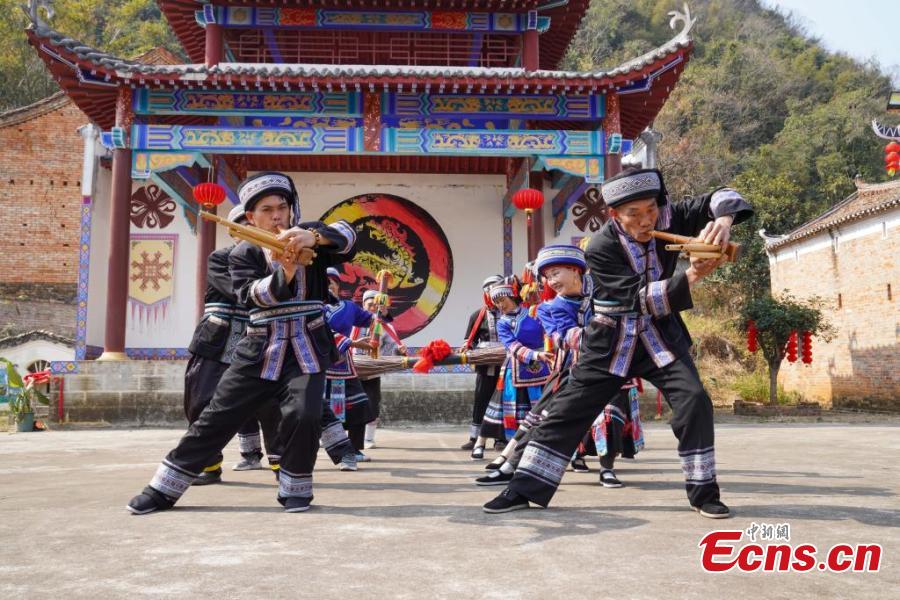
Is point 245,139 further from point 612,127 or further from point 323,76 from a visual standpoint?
point 612,127

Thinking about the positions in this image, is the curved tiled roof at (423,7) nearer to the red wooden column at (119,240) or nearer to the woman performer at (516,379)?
the red wooden column at (119,240)

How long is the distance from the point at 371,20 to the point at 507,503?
1049 centimetres

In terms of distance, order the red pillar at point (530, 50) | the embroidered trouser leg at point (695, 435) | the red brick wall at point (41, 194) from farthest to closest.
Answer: the red brick wall at point (41, 194) → the red pillar at point (530, 50) → the embroidered trouser leg at point (695, 435)

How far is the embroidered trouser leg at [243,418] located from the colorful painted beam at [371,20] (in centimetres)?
983

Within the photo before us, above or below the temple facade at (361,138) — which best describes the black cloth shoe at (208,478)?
below

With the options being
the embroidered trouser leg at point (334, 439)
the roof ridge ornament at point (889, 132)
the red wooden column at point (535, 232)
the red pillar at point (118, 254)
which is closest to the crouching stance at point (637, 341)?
the embroidered trouser leg at point (334, 439)

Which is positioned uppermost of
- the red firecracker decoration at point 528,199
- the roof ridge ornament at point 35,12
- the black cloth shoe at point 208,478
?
the roof ridge ornament at point 35,12

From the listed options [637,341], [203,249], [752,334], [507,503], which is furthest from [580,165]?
[507,503]

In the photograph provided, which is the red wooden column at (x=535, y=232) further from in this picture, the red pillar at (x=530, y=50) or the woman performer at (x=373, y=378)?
the woman performer at (x=373, y=378)

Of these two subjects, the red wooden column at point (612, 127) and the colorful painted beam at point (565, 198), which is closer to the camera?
the red wooden column at point (612, 127)

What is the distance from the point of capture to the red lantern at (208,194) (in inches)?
428

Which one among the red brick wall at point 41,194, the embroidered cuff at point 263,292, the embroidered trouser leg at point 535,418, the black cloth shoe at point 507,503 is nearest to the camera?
the black cloth shoe at point 507,503

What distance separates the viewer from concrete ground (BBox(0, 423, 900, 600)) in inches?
86.0

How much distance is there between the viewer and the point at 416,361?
6.46 meters
